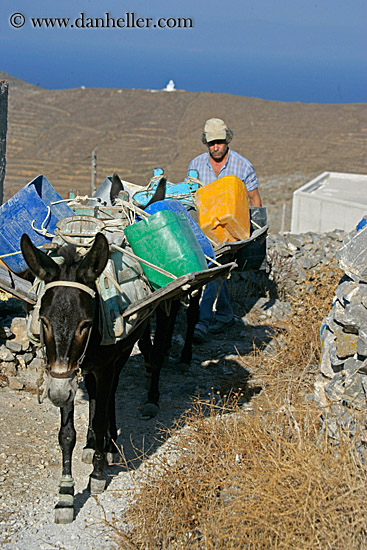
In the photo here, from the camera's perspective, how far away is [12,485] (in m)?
4.05

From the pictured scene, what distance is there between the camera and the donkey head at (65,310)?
3213 mm

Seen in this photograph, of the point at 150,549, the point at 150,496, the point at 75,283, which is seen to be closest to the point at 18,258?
the point at 75,283

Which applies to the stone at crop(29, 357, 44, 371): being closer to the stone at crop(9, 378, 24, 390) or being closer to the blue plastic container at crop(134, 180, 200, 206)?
the stone at crop(9, 378, 24, 390)

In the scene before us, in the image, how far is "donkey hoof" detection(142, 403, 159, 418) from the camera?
5.26 metres

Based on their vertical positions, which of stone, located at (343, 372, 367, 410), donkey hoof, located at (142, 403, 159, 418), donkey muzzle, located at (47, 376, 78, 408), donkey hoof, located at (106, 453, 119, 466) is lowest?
donkey hoof, located at (142, 403, 159, 418)

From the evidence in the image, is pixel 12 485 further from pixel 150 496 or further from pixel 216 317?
pixel 216 317

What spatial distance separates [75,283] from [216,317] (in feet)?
14.6

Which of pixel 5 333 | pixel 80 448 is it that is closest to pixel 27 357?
pixel 5 333

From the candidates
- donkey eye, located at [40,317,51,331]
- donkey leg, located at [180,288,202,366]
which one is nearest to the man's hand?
donkey leg, located at [180,288,202,366]

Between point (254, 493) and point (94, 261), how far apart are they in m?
1.48

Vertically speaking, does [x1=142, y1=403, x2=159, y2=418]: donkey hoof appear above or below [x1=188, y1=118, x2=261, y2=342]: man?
below

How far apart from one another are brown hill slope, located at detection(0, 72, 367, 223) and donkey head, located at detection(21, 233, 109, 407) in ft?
67.8

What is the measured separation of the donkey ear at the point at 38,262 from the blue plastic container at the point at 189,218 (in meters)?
1.54

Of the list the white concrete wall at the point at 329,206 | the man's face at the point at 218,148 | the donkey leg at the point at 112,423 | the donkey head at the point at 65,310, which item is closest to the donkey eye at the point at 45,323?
the donkey head at the point at 65,310
